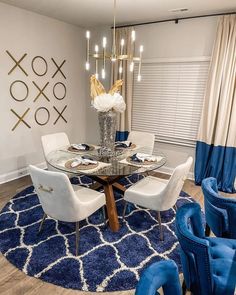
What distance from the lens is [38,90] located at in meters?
3.96

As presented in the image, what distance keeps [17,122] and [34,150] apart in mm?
600

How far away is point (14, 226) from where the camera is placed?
8.36 feet

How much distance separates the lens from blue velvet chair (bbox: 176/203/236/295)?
1.22 meters

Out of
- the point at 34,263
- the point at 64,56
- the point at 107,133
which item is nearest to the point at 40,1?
the point at 64,56

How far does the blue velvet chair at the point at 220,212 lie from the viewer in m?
→ 1.72

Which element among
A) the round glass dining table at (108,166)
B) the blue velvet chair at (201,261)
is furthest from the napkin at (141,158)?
the blue velvet chair at (201,261)

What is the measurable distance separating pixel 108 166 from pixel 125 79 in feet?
7.40

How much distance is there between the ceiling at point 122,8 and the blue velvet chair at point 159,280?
305cm

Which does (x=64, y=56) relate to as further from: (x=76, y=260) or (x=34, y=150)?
(x=76, y=260)

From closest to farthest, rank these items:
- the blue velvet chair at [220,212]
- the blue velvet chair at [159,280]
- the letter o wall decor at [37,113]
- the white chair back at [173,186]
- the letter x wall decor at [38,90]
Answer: the blue velvet chair at [159,280]
the blue velvet chair at [220,212]
the white chair back at [173,186]
the letter x wall decor at [38,90]
the letter o wall decor at [37,113]

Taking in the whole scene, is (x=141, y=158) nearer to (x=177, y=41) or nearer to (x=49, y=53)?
(x=177, y=41)

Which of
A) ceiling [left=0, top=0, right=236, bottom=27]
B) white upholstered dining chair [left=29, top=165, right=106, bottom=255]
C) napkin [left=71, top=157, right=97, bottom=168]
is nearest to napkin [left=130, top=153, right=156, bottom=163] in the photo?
napkin [left=71, top=157, right=97, bottom=168]

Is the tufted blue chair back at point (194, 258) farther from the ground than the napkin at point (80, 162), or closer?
closer

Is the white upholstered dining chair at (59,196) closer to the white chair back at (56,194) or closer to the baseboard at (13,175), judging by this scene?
the white chair back at (56,194)
